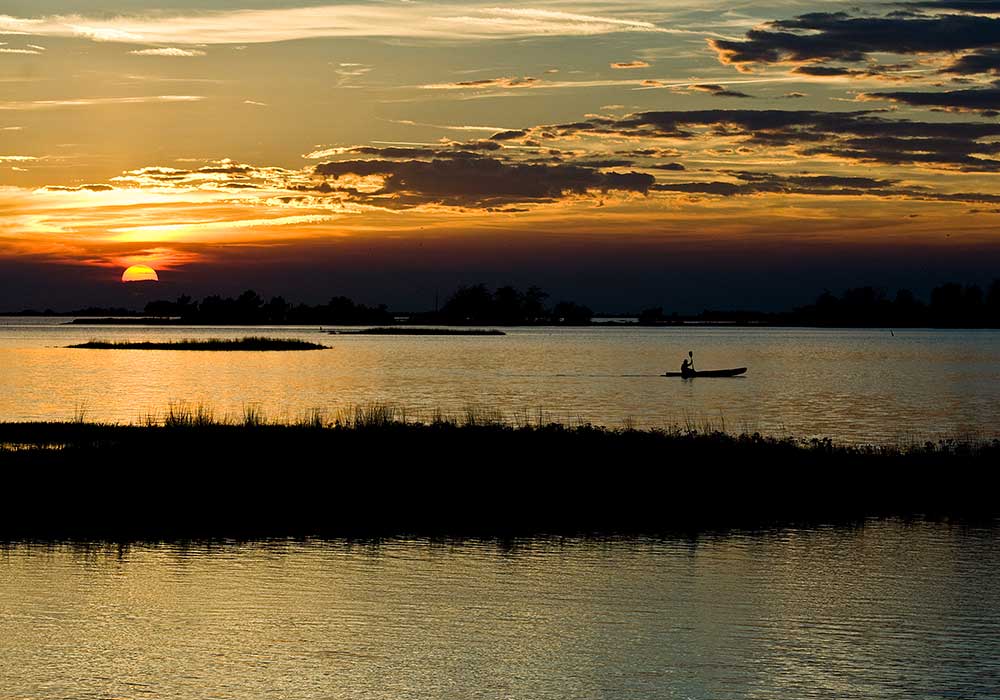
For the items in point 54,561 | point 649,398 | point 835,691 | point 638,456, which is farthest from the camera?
point 649,398

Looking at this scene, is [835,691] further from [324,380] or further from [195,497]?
[324,380]

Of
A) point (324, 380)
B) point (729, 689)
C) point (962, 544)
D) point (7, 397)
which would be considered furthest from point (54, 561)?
point (324, 380)

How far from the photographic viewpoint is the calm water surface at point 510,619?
15875 millimetres

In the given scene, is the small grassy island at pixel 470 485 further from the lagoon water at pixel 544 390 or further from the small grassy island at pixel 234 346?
the small grassy island at pixel 234 346

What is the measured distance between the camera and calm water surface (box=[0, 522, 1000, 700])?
52.1 ft

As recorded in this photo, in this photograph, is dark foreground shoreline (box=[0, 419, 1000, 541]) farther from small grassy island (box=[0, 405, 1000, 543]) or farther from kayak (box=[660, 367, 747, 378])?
kayak (box=[660, 367, 747, 378])

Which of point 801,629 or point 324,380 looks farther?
point 324,380

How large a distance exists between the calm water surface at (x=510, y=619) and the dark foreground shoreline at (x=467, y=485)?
93.1 inches

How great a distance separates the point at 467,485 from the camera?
30.8 metres

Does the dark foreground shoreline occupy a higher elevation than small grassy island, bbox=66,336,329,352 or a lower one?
→ lower

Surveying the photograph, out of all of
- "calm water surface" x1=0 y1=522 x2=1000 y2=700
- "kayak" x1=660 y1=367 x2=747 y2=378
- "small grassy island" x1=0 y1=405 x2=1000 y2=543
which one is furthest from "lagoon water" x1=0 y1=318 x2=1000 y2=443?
"calm water surface" x1=0 y1=522 x2=1000 y2=700

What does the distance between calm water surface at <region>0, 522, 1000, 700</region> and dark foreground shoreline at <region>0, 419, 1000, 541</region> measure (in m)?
2.36

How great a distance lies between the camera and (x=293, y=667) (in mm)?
16500

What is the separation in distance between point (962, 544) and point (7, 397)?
57.4 meters
